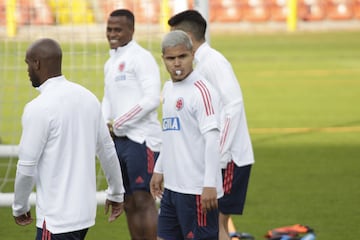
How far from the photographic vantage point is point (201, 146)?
6691 millimetres

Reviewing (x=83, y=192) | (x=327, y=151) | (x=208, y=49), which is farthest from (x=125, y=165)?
(x=327, y=151)

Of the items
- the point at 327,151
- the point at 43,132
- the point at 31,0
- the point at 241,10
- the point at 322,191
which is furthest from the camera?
the point at 241,10

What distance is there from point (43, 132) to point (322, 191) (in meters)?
6.64

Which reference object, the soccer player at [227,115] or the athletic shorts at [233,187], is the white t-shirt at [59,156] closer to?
the soccer player at [227,115]

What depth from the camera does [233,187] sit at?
800 cm

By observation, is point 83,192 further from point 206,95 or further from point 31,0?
point 31,0

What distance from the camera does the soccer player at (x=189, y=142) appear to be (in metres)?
6.55

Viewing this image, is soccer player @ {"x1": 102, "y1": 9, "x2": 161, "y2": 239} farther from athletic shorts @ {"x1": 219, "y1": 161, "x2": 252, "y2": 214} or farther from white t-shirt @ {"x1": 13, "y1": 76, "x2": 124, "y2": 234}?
white t-shirt @ {"x1": 13, "y1": 76, "x2": 124, "y2": 234}

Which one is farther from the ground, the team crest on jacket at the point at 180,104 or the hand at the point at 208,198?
the team crest on jacket at the point at 180,104

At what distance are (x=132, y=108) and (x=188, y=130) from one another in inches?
74.3

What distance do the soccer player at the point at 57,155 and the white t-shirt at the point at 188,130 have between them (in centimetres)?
93

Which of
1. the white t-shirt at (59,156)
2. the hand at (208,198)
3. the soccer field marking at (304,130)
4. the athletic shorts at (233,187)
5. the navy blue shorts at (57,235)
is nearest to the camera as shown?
the white t-shirt at (59,156)

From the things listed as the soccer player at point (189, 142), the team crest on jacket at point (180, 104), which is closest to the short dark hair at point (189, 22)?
the soccer player at point (189, 142)

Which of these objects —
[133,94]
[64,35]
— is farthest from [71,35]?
[133,94]
